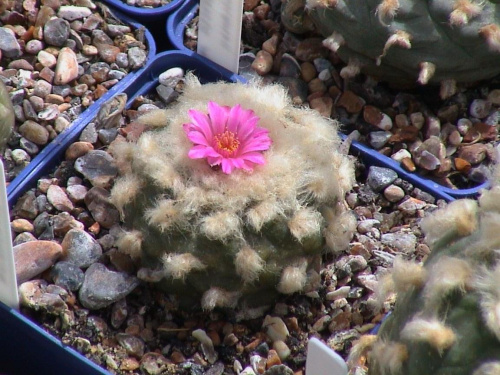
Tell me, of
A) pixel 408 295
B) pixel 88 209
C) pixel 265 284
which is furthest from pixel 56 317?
pixel 408 295

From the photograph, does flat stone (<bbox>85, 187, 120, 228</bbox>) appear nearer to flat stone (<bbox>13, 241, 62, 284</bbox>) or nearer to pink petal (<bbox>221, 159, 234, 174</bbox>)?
flat stone (<bbox>13, 241, 62, 284</bbox>)

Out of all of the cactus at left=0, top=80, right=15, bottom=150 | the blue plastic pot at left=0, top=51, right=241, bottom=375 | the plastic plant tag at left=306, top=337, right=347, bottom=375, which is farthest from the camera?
the cactus at left=0, top=80, right=15, bottom=150

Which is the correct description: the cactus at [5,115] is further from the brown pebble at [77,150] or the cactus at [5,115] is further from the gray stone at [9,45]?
the gray stone at [9,45]

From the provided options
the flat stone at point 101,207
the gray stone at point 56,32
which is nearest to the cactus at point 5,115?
the flat stone at point 101,207

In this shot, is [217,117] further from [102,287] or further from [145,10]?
[145,10]

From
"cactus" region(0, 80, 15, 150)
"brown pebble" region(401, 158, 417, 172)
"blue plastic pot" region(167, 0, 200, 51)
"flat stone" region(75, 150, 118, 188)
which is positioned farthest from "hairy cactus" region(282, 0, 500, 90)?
"cactus" region(0, 80, 15, 150)

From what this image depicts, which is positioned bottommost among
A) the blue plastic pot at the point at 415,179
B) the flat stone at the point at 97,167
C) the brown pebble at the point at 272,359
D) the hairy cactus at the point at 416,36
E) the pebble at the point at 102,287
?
the brown pebble at the point at 272,359

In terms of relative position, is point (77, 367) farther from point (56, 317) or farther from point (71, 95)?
point (71, 95)
